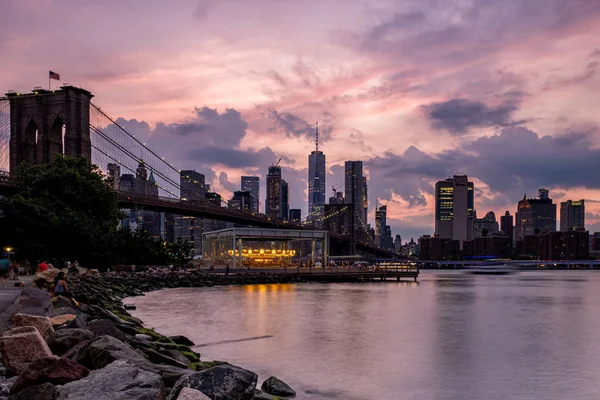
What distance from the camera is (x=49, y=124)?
80938 mm

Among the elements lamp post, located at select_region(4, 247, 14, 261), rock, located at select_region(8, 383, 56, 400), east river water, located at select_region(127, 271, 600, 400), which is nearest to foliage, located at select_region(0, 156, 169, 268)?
lamp post, located at select_region(4, 247, 14, 261)

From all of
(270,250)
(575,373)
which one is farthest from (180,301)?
(270,250)

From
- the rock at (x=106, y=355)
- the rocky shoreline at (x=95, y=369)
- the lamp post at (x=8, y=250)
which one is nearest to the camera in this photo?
the rocky shoreline at (x=95, y=369)

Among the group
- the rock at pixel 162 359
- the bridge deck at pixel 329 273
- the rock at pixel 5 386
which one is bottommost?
the bridge deck at pixel 329 273

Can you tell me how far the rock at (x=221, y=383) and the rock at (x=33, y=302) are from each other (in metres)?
9.98

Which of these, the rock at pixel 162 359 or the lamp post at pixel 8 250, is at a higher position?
the lamp post at pixel 8 250

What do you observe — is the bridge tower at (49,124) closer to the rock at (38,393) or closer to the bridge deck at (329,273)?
the bridge deck at (329,273)

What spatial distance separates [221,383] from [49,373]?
3103 millimetres

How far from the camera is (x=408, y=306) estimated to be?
5272 centimetres

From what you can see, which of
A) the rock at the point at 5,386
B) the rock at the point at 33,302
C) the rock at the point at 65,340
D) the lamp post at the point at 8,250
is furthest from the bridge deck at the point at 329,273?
the rock at the point at 5,386

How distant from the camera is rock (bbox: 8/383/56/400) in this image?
9.27 metres

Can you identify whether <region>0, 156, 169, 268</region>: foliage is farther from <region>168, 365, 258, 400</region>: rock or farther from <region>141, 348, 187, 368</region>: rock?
<region>168, 365, 258, 400</region>: rock

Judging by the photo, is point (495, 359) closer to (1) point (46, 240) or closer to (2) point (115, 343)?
(2) point (115, 343)

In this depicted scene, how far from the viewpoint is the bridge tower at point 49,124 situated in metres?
78.9
